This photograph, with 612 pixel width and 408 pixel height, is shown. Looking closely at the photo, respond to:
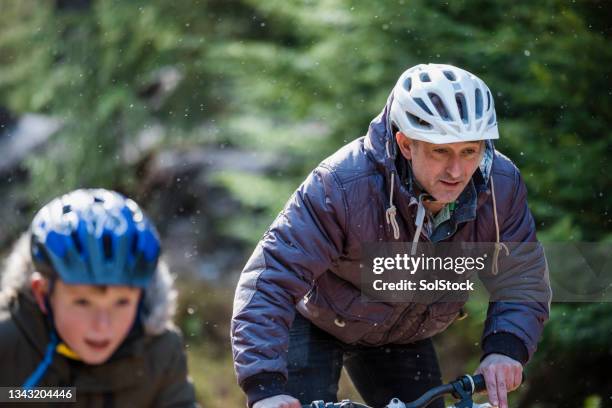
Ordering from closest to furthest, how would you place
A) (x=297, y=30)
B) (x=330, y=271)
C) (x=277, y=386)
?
(x=277, y=386), (x=330, y=271), (x=297, y=30)

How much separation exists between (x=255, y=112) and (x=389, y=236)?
6260 millimetres

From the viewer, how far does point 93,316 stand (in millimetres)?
3588

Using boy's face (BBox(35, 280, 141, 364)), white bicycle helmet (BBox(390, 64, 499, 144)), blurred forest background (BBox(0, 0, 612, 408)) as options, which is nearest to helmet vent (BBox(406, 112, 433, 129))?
white bicycle helmet (BBox(390, 64, 499, 144))

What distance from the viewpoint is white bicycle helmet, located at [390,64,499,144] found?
3758 millimetres

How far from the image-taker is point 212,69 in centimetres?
1030

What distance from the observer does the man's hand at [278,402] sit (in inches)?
137

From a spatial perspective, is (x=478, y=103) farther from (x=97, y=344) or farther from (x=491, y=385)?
(x=97, y=344)

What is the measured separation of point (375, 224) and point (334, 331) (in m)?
0.53

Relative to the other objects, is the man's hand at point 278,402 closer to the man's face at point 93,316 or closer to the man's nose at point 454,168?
the man's face at point 93,316

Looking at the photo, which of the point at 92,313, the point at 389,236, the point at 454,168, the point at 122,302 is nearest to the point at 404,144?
the point at 454,168

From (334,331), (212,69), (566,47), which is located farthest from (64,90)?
(334,331)

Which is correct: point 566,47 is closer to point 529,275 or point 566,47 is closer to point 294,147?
point 294,147

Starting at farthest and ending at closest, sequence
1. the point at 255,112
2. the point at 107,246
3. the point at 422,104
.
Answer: the point at 255,112, the point at 422,104, the point at 107,246

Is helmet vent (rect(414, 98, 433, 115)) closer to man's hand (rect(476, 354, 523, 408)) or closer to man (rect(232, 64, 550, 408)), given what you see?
man (rect(232, 64, 550, 408))
